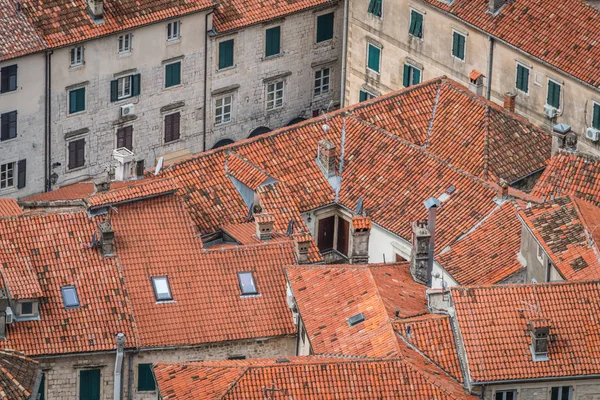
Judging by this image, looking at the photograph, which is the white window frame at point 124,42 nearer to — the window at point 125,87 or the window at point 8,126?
the window at point 125,87

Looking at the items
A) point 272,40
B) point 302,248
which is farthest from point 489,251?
point 272,40

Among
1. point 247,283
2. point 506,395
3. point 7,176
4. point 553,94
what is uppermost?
point 553,94

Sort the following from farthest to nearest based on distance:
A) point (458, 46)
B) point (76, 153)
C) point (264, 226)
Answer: point (76, 153) < point (458, 46) < point (264, 226)

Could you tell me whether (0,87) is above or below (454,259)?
above

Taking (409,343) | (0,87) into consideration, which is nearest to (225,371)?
(409,343)

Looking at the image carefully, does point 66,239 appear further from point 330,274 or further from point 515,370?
point 515,370

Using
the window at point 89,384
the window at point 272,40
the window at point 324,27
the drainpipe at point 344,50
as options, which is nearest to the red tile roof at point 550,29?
the drainpipe at point 344,50

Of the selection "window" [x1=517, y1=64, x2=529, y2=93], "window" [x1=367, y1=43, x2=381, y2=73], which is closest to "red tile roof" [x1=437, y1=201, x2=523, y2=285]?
"window" [x1=517, y1=64, x2=529, y2=93]

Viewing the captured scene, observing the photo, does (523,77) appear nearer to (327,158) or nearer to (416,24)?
(416,24)
